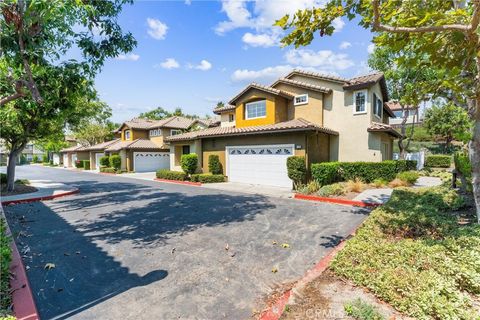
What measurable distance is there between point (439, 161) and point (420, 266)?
29205 millimetres

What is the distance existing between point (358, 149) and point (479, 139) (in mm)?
10079

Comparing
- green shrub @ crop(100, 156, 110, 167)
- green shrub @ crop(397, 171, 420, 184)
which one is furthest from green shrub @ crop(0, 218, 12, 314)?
green shrub @ crop(100, 156, 110, 167)

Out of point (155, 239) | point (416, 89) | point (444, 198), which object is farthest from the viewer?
point (444, 198)

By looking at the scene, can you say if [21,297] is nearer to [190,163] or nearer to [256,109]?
[190,163]

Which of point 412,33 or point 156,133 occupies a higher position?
point 156,133

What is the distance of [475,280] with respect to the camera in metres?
3.42

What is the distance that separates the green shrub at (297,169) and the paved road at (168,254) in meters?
3.21

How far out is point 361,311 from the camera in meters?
3.10

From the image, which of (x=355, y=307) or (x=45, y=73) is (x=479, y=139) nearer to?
(x=355, y=307)

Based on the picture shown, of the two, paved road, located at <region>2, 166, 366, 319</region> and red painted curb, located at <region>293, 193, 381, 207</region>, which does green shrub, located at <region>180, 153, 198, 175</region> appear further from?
red painted curb, located at <region>293, 193, 381, 207</region>

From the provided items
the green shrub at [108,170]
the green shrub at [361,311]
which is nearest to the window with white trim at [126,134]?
the green shrub at [108,170]

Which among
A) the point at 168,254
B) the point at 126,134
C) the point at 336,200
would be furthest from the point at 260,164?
the point at 126,134

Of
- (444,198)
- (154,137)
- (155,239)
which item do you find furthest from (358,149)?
(154,137)

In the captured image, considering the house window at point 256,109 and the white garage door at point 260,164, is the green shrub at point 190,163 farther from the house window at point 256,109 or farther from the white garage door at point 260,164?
the house window at point 256,109
